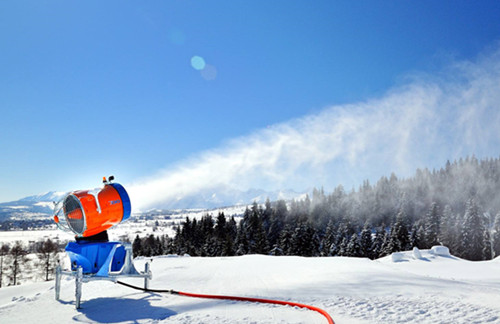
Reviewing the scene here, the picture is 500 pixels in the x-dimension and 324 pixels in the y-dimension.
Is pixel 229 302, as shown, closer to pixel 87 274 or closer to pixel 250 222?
pixel 87 274

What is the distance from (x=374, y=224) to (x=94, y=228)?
108 metres

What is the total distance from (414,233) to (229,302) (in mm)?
64447

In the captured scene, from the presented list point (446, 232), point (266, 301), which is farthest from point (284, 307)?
point (446, 232)

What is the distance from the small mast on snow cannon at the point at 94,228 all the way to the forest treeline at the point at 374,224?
55416mm

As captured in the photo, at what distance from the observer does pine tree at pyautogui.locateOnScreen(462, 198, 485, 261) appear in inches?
2295

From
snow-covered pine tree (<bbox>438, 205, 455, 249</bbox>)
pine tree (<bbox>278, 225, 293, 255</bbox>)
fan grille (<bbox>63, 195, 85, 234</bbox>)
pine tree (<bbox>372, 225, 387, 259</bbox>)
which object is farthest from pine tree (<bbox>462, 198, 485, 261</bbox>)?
fan grille (<bbox>63, 195, 85, 234</bbox>)

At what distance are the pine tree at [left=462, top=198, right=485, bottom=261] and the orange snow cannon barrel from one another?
69168 mm

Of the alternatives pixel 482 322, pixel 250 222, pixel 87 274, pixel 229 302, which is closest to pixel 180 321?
pixel 229 302

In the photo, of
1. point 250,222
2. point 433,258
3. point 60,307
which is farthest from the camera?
point 250,222

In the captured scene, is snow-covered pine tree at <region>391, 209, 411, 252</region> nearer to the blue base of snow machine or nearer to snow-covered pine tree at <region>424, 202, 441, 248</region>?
snow-covered pine tree at <region>424, 202, 441, 248</region>

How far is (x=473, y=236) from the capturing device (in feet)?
193

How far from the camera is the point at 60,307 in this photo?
7.46 metres

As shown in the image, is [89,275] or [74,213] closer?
[89,275]

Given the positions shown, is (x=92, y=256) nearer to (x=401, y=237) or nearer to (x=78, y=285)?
(x=78, y=285)
